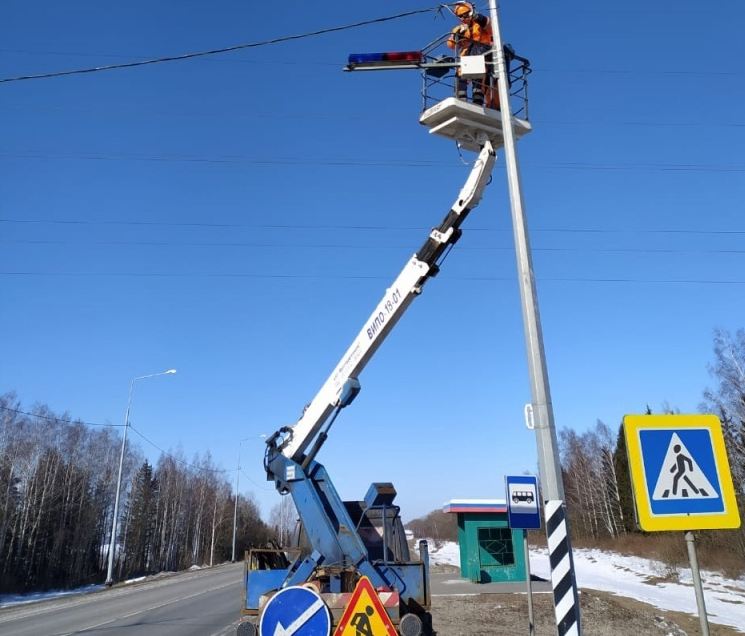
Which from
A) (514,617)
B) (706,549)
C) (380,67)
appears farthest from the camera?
(706,549)

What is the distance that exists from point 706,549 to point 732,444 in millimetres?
6509

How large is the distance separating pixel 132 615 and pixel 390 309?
13302 millimetres

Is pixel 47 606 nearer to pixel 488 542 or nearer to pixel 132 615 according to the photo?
pixel 132 615

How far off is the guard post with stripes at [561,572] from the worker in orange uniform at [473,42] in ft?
20.0

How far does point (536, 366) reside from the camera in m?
6.05

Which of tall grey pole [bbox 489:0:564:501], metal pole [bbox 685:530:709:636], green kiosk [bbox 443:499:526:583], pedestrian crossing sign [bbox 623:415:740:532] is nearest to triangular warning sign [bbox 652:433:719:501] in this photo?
pedestrian crossing sign [bbox 623:415:740:532]

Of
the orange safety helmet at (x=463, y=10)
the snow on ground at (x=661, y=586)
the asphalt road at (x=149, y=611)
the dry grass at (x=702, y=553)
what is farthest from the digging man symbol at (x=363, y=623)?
the dry grass at (x=702, y=553)

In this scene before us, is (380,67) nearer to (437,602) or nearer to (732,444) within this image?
(437,602)

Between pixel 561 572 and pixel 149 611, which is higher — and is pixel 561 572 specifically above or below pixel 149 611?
above

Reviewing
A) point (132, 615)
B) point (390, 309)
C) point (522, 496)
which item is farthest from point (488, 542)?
point (390, 309)

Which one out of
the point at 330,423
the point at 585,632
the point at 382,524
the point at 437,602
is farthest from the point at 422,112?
the point at 437,602

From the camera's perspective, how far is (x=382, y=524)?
10875 mm

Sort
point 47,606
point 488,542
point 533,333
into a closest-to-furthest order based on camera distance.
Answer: point 533,333 < point 47,606 < point 488,542

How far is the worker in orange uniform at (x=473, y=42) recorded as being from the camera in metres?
8.76
